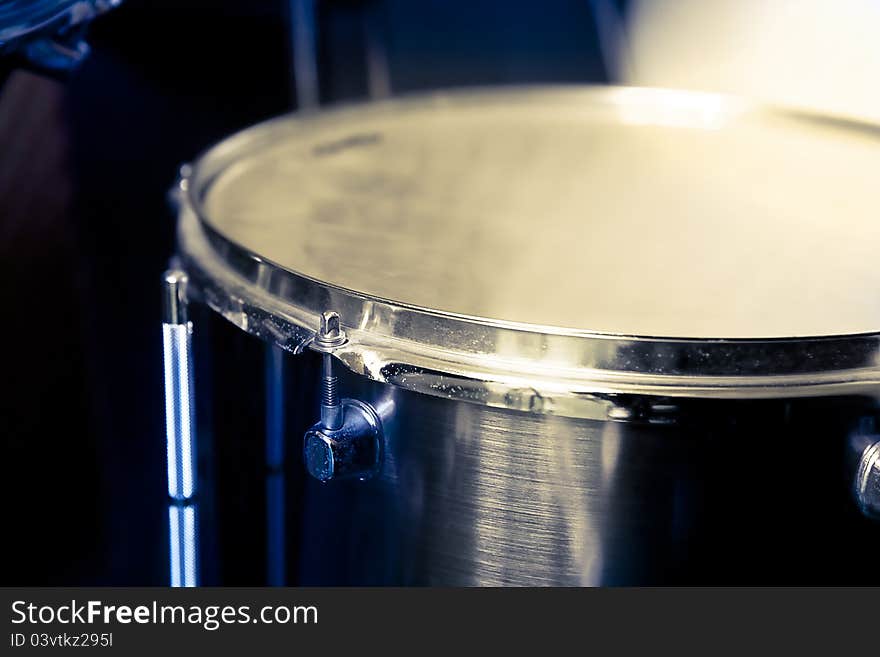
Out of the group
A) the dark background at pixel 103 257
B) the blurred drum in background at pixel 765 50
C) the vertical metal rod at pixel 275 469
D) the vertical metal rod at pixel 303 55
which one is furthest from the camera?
the blurred drum in background at pixel 765 50

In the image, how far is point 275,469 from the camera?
0.63 m

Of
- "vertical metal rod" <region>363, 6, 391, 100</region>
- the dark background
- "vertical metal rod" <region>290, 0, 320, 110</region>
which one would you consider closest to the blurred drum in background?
"vertical metal rod" <region>363, 6, 391, 100</region>

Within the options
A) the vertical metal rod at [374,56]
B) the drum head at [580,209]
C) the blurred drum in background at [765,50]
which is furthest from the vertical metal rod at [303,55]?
the blurred drum in background at [765,50]

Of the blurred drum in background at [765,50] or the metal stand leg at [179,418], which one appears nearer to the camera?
the metal stand leg at [179,418]

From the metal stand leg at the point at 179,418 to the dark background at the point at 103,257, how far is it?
1.30ft

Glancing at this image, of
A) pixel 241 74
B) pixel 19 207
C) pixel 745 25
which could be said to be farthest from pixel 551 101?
pixel 745 25

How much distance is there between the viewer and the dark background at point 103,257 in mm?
966

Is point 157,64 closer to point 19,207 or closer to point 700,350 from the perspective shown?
point 19,207

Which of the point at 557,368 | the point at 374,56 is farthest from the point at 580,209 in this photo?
the point at 374,56

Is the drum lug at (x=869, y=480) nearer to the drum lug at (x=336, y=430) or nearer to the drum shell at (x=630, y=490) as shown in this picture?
the drum shell at (x=630, y=490)

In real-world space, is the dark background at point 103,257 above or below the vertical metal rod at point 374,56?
below

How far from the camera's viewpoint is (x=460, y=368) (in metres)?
0.50

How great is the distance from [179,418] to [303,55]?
0.71 m

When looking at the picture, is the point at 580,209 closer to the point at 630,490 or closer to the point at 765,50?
the point at 630,490
